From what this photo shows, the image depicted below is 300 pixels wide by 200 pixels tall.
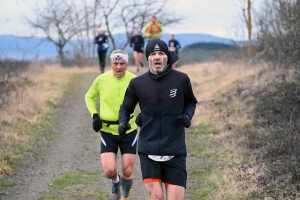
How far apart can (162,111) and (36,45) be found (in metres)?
34.6

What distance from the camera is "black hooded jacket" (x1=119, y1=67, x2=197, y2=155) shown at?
5445 millimetres

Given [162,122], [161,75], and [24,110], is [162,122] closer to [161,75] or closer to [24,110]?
[161,75]

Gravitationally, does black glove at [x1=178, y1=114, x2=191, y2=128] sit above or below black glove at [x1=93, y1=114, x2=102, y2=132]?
above

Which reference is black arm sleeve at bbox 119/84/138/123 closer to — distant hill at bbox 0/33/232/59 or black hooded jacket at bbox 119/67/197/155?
black hooded jacket at bbox 119/67/197/155

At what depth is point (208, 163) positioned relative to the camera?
10273mm

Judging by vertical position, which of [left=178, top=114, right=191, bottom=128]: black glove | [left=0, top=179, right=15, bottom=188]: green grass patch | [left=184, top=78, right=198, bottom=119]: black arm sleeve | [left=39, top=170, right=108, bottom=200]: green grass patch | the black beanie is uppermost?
the black beanie

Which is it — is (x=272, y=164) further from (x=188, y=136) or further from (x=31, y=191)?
(x=188, y=136)

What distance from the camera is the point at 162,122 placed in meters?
5.45

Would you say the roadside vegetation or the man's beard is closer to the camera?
the man's beard

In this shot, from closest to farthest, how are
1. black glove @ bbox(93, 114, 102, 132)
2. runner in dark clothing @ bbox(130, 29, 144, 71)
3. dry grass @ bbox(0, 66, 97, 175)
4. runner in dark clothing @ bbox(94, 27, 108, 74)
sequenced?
black glove @ bbox(93, 114, 102, 132)
dry grass @ bbox(0, 66, 97, 175)
runner in dark clothing @ bbox(94, 27, 108, 74)
runner in dark clothing @ bbox(130, 29, 144, 71)

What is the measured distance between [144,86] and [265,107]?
23.1ft

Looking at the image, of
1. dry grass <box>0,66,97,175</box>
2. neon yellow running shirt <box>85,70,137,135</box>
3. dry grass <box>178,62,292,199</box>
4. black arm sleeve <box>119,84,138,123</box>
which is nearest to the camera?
black arm sleeve <box>119,84,138,123</box>

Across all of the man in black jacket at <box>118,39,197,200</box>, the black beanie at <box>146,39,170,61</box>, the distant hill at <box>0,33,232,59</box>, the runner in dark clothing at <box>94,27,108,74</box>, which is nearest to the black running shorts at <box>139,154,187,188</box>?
the man in black jacket at <box>118,39,197,200</box>

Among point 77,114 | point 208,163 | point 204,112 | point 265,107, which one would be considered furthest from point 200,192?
point 77,114
